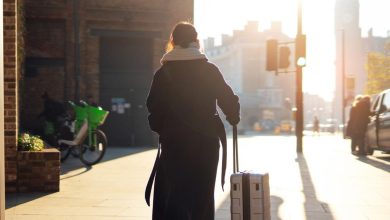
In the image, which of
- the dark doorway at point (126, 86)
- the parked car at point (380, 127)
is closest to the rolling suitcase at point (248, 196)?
the parked car at point (380, 127)

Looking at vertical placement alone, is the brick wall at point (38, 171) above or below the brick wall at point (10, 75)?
below

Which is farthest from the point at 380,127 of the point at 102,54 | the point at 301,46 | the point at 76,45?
the point at 76,45

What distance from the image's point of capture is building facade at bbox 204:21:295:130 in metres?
76.1

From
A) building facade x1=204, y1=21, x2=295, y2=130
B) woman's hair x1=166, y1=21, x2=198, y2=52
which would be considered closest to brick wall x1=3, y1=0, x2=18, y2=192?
woman's hair x1=166, y1=21, x2=198, y2=52

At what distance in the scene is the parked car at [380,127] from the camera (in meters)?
13.8

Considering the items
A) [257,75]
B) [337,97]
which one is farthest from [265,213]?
[337,97]

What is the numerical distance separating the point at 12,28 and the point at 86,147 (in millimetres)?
4501

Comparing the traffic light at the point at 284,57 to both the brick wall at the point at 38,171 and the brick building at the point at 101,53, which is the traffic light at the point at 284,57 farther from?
the brick wall at the point at 38,171

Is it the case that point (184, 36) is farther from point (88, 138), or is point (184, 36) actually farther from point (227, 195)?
point (88, 138)

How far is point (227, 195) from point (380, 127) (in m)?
7.75

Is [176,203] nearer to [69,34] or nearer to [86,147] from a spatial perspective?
[86,147]

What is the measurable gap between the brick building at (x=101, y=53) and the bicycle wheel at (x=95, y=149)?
659 centimetres

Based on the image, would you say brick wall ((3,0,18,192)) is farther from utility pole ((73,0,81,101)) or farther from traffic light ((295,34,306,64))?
utility pole ((73,0,81,101))

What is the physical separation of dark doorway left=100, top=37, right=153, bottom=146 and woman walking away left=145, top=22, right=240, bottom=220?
49.2ft
